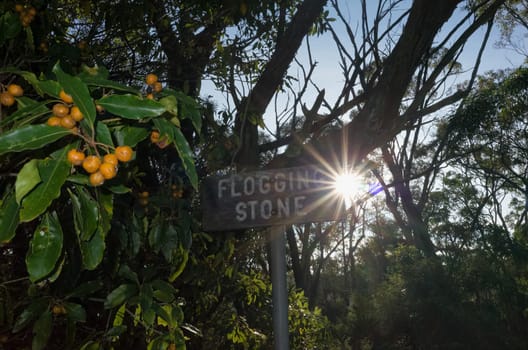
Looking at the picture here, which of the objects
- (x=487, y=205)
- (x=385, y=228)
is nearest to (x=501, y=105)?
(x=487, y=205)

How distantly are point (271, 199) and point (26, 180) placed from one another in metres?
1.27

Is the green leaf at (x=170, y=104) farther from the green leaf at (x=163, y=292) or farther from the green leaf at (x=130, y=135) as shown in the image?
the green leaf at (x=163, y=292)

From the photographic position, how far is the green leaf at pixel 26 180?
63 centimetres

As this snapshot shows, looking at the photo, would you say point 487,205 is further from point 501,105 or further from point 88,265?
point 88,265

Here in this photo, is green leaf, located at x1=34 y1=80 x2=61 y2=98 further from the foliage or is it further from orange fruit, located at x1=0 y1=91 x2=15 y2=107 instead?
orange fruit, located at x1=0 y1=91 x2=15 y2=107

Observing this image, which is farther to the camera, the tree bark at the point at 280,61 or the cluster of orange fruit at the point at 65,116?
the tree bark at the point at 280,61

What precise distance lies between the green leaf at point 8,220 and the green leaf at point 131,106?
235mm

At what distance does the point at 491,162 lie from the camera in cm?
1373

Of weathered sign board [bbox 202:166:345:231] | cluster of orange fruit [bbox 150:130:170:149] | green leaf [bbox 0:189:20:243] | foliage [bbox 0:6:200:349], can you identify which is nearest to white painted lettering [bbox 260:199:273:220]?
weathered sign board [bbox 202:166:345:231]

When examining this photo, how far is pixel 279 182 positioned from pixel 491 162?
13.6 meters

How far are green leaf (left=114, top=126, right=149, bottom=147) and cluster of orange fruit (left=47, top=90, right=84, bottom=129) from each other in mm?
87

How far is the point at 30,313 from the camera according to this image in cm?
136

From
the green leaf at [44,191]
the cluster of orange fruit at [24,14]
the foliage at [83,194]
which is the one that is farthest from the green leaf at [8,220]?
the cluster of orange fruit at [24,14]

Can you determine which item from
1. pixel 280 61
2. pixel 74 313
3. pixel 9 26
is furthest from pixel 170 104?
pixel 280 61
